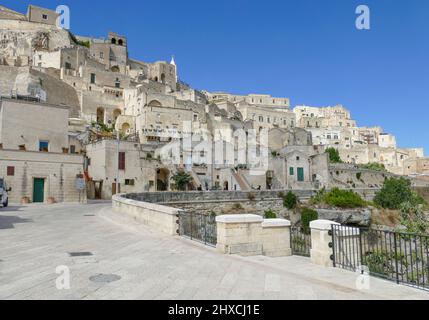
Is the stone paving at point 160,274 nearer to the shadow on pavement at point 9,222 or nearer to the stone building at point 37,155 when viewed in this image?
the shadow on pavement at point 9,222

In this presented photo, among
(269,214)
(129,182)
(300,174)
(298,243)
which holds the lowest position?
(269,214)

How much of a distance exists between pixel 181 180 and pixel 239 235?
30.0 m

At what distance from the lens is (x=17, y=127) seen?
30297 mm

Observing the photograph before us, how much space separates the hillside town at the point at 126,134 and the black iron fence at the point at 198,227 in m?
19.6

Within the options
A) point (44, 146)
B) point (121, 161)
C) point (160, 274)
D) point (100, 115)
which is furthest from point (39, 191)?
point (100, 115)

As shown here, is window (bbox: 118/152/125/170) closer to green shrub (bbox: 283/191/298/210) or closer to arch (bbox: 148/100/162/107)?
green shrub (bbox: 283/191/298/210)

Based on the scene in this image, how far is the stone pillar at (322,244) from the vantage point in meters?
8.54

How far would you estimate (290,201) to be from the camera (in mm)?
35406

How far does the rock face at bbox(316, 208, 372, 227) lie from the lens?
33438mm

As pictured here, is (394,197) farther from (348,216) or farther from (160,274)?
(160,274)

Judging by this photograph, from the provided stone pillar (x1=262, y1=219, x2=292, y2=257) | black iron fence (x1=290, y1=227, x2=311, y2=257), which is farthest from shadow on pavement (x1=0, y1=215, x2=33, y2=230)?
black iron fence (x1=290, y1=227, x2=311, y2=257)
